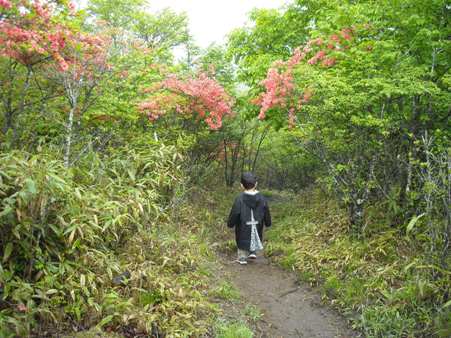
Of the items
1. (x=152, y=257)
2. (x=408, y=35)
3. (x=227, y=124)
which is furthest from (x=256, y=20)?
(x=152, y=257)

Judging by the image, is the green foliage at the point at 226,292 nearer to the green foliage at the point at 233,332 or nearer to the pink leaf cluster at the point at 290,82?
the green foliage at the point at 233,332

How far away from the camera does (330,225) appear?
697 centimetres

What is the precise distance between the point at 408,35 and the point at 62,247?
568 centimetres

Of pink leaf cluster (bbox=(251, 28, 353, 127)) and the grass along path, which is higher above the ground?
pink leaf cluster (bbox=(251, 28, 353, 127))

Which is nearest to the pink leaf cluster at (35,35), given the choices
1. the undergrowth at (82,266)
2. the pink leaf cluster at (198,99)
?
the undergrowth at (82,266)

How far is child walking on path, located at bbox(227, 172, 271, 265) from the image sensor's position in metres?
6.34

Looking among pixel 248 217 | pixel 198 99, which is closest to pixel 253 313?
pixel 248 217

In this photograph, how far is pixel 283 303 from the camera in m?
4.88

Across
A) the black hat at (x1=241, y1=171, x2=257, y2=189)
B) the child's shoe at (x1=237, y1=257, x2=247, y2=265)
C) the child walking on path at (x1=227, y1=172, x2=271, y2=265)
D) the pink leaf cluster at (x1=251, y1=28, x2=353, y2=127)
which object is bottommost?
the child's shoe at (x1=237, y1=257, x2=247, y2=265)

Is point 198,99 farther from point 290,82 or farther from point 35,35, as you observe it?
point 35,35

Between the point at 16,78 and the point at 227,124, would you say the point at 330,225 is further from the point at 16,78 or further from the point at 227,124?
the point at 16,78

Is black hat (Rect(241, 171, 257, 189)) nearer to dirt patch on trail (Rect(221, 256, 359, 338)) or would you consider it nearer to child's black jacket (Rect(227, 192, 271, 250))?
child's black jacket (Rect(227, 192, 271, 250))

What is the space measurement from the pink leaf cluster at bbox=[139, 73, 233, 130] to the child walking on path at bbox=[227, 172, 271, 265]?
2605 millimetres

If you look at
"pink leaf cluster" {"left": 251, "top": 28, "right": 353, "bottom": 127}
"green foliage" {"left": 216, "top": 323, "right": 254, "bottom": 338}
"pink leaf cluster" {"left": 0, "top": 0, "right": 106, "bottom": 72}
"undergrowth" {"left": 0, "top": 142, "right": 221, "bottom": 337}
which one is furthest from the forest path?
"pink leaf cluster" {"left": 0, "top": 0, "right": 106, "bottom": 72}
